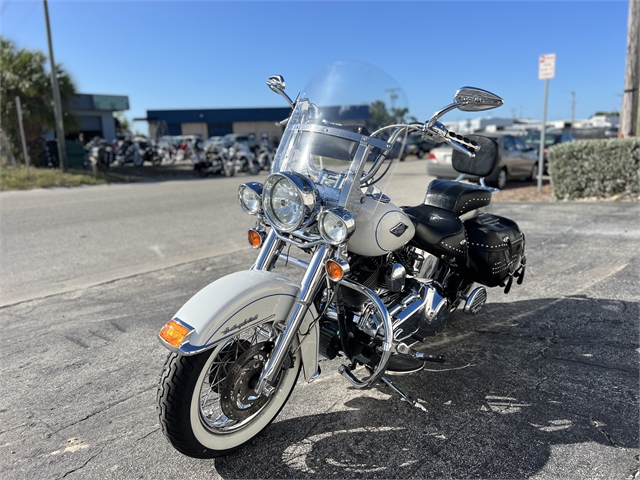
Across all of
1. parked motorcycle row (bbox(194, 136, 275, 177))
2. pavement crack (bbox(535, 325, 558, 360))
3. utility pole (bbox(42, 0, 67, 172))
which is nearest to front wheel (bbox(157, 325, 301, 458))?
pavement crack (bbox(535, 325, 558, 360))

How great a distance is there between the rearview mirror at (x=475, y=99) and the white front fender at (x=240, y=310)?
4.06 ft

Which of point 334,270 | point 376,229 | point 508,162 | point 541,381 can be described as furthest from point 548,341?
point 508,162

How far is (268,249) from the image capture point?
2688 millimetres

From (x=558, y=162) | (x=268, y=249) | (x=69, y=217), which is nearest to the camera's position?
(x=268, y=249)

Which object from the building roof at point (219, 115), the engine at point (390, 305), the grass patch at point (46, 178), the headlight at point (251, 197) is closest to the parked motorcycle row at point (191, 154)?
the grass patch at point (46, 178)

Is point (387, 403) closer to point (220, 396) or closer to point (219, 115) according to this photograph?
point (220, 396)

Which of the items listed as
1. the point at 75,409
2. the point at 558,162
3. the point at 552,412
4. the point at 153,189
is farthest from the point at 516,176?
the point at 75,409

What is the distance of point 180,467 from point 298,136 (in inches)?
72.8

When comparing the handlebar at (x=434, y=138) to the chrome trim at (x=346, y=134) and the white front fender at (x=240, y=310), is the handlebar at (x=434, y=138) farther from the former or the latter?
the white front fender at (x=240, y=310)

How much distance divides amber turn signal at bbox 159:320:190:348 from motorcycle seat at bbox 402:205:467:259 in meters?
1.53

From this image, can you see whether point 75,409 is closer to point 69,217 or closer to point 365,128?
point 365,128

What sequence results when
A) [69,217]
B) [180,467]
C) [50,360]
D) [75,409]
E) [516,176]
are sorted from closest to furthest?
[180,467], [75,409], [50,360], [69,217], [516,176]

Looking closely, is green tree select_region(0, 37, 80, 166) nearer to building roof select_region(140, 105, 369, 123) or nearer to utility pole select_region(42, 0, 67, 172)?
utility pole select_region(42, 0, 67, 172)

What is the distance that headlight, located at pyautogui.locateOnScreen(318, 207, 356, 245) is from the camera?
232cm
